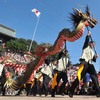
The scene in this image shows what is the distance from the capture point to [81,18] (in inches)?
531

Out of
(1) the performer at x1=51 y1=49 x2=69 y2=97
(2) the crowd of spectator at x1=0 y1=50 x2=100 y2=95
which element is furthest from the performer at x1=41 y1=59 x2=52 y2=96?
(1) the performer at x1=51 y1=49 x2=69 y2=97

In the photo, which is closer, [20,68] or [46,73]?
[46,73]

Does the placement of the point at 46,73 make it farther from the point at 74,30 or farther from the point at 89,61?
the point at 89,61

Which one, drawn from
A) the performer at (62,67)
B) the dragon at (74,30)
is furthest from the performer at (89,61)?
the performer at (62,67)

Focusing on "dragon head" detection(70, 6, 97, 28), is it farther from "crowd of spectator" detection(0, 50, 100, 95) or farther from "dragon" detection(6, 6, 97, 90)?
"crowd of spectator" detection(0, 50, 100, 95)

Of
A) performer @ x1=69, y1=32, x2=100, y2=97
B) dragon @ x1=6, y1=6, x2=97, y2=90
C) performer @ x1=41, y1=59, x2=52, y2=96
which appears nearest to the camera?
performer @ x1=69, y1=32, x2=100, y2=97

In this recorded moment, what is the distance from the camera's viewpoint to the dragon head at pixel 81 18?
528 inches

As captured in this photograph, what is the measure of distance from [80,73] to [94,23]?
2.17 meters

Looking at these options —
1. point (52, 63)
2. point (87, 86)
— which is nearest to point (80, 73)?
point (52, 63)

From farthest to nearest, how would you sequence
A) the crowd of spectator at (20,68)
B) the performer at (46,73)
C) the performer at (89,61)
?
the performer at (46,73)
the crowd of spectator at (20,68)
the performer at (89,61)

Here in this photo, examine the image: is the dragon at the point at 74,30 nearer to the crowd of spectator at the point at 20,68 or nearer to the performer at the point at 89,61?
the performer at the point at 89,61

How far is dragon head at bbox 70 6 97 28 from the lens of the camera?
13414mm

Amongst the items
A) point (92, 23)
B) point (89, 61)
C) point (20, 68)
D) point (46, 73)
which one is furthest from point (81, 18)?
point (20, 68)

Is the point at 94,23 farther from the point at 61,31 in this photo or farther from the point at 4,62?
the point at 4,62
